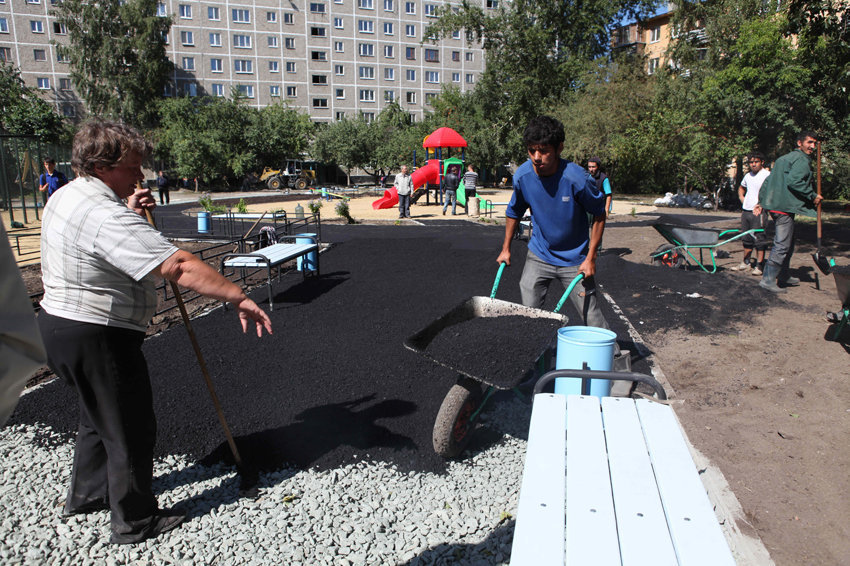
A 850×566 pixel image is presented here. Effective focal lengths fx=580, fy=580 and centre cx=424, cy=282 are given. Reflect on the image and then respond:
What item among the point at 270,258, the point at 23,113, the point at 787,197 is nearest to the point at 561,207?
the point at 270,258

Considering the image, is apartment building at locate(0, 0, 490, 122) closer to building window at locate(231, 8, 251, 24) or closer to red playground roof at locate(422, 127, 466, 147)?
building window at locate(231, 8, 251, 24)

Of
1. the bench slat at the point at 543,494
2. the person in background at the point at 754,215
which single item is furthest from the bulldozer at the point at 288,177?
the bench slat at the point at 543,494

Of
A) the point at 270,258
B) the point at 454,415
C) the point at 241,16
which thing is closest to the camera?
the point at 454,415

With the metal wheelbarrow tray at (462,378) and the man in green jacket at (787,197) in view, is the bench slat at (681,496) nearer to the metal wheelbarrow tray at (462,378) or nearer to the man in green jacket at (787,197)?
the metal wheelbarrow tray at (462,378)

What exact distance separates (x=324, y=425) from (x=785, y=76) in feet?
66.4

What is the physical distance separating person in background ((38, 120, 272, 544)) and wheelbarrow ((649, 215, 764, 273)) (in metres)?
7.68

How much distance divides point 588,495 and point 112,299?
2.11 metres

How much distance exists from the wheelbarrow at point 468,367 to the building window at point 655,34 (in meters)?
58.7

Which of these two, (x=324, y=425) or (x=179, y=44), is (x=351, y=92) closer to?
(x=179, y=44)

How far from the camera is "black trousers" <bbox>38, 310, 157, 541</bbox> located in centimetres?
252

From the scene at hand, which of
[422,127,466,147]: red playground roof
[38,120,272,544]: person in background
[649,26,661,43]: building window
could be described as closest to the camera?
[38,120,272,544]: person in background

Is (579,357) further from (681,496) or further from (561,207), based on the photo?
(681,496)

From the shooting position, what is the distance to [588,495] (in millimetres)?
1781

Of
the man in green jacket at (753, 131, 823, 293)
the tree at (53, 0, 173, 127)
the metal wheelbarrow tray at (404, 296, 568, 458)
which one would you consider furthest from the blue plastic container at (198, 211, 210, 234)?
the tree at (53, 0, 173, 127)
